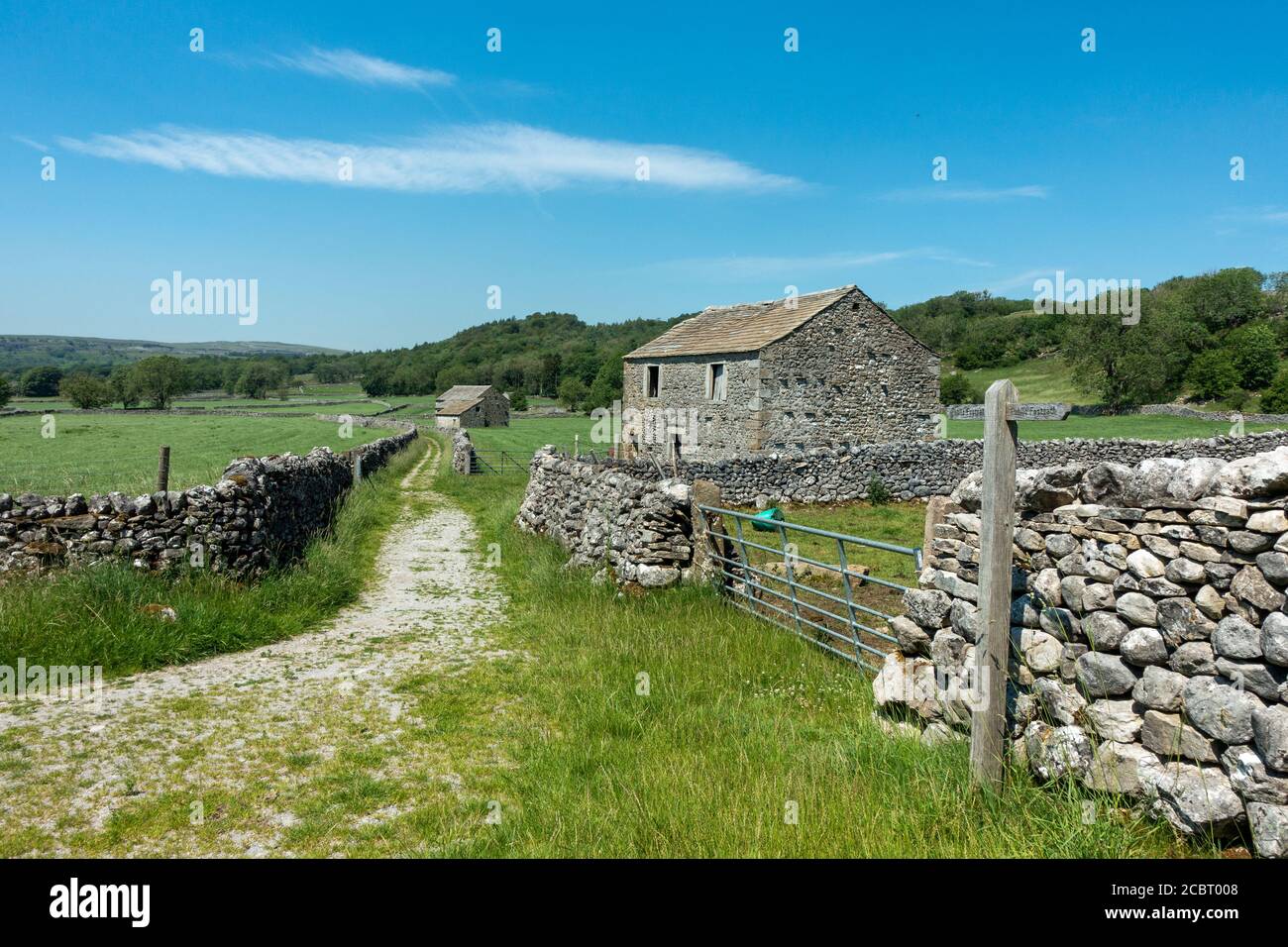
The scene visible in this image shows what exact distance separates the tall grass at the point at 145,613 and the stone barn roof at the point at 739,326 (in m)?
19.4

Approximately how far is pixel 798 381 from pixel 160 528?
21.4 m

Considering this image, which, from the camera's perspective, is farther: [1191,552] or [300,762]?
[300,762]

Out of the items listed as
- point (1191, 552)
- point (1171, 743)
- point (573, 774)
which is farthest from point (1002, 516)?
point (573, 774)

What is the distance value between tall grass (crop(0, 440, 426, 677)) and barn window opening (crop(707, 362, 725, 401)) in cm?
1892

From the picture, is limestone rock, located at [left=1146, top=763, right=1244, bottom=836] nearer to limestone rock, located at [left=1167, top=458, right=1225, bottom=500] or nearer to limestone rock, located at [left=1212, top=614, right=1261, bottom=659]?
limestone rock, located at [left=1212, top=614, right=1261, bottom=659]

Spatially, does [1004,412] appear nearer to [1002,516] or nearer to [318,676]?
[1002,516]

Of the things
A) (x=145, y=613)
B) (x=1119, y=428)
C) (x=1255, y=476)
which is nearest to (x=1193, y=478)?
(x=1255, y=476)

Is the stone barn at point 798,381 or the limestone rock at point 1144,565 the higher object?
the stone barn at point 798,381

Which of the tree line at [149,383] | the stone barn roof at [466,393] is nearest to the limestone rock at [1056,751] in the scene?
the stone barn roof at [466,393]

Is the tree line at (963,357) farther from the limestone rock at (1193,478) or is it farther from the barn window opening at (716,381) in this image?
the limestone rock at (1193,478)

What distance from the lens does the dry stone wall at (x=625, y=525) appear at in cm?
967

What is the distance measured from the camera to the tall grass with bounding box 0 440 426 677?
22.7 feet
